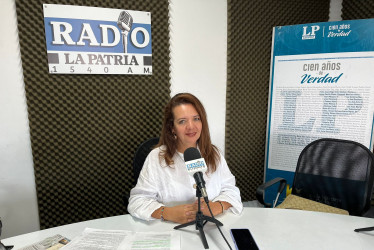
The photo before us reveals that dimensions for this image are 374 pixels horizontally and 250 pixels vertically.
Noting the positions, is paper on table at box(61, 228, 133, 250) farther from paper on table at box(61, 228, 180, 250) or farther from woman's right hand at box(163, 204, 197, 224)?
woman's right hand at box(163, 204, 197, 224)

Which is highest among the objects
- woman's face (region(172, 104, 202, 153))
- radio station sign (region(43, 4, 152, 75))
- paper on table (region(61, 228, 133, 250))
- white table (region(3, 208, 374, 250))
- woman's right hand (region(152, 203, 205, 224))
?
radio station sign (region(43, 4, 152, 75))

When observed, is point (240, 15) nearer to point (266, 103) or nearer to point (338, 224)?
point (266, 103)

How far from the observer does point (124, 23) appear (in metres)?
2.19

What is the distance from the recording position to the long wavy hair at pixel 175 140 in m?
1.46

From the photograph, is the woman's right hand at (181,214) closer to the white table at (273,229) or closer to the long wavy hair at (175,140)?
the white table at (273,229)

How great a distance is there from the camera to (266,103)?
9.68ft

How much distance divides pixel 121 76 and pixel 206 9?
3.64ft

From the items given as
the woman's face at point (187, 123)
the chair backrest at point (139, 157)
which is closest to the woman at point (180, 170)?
the woman's face at point (187, 123)

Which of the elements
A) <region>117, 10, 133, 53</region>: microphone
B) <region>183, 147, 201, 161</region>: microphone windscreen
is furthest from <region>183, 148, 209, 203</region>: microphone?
<region>117, 10, 133, 53</region>: microphone

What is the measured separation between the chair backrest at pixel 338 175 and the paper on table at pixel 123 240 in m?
1.12

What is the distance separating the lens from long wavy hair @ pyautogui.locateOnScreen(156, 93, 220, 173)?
4.80ft

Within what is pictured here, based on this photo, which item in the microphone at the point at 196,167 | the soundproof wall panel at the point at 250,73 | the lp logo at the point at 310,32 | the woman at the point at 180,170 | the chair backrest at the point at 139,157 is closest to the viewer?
the microphone at the point at 196,167

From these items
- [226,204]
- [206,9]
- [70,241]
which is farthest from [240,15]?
[70,241]

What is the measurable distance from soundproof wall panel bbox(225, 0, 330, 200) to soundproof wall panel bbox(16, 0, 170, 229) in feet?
2.55
